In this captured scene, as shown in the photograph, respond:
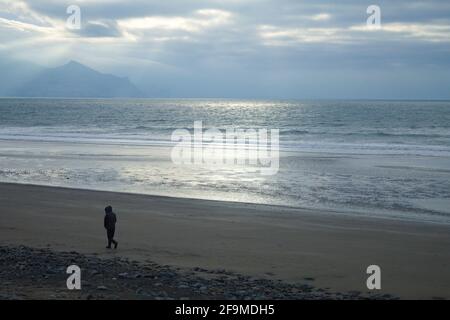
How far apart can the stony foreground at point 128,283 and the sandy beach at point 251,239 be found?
2.06 feet

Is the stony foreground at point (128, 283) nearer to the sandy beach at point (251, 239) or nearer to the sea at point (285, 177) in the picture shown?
the sandy beach at point (251, 239)

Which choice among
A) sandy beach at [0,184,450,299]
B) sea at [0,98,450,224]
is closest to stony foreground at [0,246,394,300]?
sandy beach at [0,184,450,299]

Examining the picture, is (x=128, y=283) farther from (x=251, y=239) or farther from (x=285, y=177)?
(x=285, y=177)

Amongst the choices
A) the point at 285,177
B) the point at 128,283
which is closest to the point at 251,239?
the point at 128,283

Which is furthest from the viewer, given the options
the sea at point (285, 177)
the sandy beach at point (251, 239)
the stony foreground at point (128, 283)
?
the sea at point (285, 177)

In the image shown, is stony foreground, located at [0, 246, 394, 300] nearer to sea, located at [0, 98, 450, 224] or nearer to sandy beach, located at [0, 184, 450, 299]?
sandy beach, located at [0, 184, 450, 299]

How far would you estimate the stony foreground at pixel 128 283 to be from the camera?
842cm

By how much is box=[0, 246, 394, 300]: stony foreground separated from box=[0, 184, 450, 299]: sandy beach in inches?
24.7

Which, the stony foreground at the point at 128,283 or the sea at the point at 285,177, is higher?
the sea at the point at 285,177

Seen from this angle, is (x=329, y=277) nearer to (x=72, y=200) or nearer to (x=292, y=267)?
(x=292, y=267)

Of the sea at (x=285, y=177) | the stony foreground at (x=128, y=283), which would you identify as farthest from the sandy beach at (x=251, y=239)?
the sea at (x=285, y=177)

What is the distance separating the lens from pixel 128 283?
903 cm

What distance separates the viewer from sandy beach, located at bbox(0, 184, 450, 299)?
10.6 m

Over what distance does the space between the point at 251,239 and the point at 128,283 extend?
4.86m
